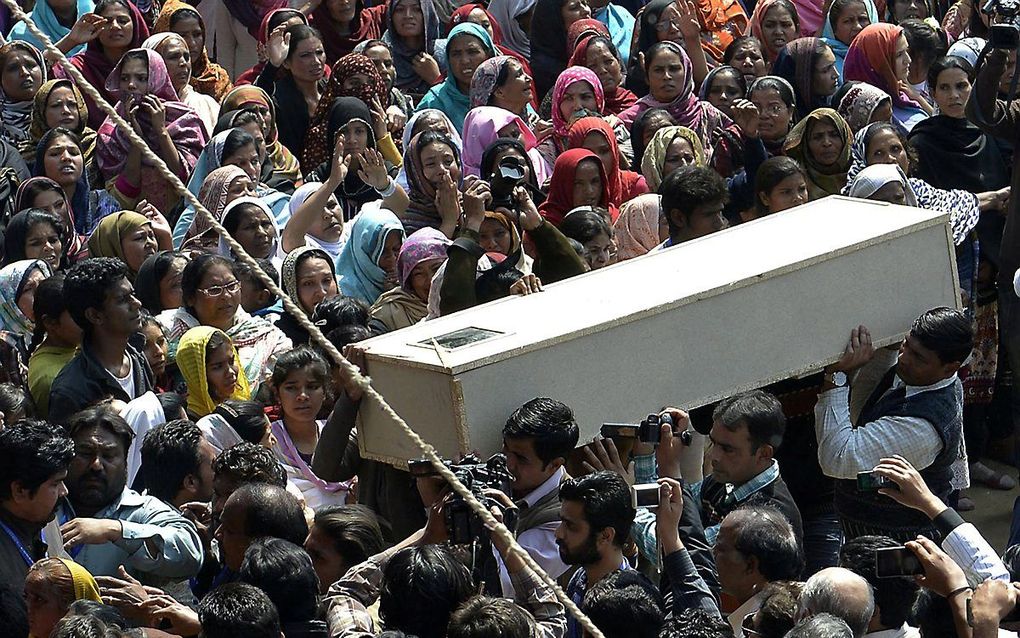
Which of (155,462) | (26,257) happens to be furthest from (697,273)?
(26,257)

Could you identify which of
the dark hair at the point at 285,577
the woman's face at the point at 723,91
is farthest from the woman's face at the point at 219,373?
the woman's face at the point at 723,91

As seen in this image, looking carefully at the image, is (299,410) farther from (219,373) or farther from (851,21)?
(851,21)

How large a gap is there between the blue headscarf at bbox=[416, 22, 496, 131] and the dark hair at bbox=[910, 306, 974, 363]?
4.15 m

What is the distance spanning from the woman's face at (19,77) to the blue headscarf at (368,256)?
1.86 m

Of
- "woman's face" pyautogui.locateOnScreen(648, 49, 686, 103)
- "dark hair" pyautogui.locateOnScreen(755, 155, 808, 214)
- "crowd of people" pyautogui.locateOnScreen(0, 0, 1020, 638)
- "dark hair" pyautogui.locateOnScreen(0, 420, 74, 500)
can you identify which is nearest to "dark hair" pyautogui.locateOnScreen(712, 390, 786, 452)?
"crowd of people" pyautogui.locateOnScreen(0, 0, 1020, 638)

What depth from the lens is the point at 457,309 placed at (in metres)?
5.97

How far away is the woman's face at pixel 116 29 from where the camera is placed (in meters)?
8.77

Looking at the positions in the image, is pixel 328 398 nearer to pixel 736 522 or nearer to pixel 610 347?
pixel 610 347

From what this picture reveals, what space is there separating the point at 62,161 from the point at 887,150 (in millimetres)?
3490

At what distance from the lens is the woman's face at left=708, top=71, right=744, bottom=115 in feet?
28.7

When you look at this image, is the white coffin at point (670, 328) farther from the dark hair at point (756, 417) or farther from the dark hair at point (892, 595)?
the dark hair at point (892, 595)

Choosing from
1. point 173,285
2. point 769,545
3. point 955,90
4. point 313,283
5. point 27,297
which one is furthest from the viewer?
point 955,90

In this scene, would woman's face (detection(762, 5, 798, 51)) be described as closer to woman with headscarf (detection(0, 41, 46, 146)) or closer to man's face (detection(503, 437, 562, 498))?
woman with headscarf (detection(0, 41, 46, 146))

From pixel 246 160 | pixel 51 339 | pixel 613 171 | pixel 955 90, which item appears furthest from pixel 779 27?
pixel 51 339
